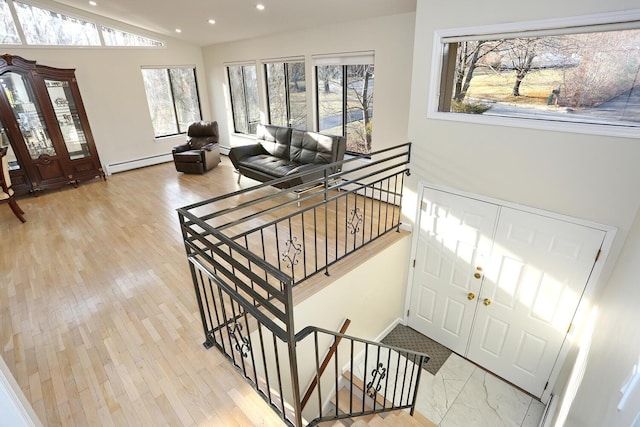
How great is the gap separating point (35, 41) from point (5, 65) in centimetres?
97

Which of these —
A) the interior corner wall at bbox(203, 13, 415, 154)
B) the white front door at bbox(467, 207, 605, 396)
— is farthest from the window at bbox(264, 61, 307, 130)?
the white front door at bbox(467, 207, 605, 396)

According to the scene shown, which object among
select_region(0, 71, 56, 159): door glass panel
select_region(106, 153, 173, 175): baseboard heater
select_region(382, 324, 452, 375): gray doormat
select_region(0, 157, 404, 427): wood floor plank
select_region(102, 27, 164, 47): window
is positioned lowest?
select_region(382, 324, 452, 375): gray doormat

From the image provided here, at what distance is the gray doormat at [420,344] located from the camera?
12.2ft

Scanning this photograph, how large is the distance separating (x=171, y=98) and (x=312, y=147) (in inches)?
167

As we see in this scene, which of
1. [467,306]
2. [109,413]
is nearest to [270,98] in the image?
[467,306]

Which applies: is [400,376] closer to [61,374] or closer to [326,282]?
[326,282]

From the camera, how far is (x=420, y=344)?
3973mm

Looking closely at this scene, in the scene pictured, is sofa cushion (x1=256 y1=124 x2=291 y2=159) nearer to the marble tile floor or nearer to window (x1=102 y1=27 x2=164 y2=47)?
window (x1=102 y1=27 x2=164 y2=47)

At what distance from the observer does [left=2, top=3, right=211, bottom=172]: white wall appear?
5953 mm

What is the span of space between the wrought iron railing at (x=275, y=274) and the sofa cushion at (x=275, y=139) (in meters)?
0.80

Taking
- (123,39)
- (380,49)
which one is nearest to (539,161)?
(380,49)

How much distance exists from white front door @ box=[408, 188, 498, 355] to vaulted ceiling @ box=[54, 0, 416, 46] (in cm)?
238

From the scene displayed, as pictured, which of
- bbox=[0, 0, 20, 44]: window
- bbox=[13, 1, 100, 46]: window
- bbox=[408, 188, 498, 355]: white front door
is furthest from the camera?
bbox=[13, 1, 100, 46]: window

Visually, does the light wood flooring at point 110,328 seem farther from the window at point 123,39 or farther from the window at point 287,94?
the window at point 123,39
